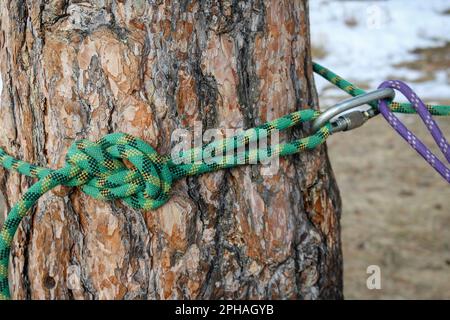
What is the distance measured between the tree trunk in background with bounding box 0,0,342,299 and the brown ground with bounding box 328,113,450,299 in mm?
1544

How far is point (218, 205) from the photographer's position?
1.34m

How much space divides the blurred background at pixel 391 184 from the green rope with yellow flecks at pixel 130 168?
1.68m

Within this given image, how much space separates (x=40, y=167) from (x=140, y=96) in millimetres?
271

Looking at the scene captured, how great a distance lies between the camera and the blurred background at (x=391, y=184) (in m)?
2.90

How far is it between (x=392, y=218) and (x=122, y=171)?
7.53 ft

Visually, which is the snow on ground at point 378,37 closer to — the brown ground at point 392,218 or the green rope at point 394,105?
the brown ground at point 392,218

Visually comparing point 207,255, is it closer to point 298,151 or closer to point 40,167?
point 298,151

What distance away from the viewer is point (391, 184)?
364 centimetres

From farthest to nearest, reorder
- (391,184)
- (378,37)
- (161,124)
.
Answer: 1. (378,37)
2. (391,184)
3. (161,124)

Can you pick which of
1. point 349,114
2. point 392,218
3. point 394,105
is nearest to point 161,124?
point 349,114

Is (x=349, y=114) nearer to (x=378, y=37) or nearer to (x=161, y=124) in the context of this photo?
(x=161, y=124)

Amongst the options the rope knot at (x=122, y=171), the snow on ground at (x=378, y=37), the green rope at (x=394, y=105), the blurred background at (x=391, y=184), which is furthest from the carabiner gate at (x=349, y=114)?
the snow on ground at (x=378, y=37)

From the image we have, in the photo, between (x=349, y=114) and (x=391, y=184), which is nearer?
(x=349, y=114)
